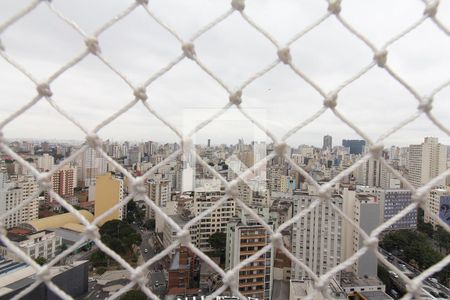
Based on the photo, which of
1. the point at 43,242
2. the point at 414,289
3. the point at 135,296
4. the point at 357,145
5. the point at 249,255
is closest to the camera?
the point at 414,289

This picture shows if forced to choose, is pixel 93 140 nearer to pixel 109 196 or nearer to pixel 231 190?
pixel 231 190

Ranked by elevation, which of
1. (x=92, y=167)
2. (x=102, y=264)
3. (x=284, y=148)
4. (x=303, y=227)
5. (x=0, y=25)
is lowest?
(x=102, y=264)

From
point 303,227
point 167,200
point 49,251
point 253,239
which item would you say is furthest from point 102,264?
point 303,227

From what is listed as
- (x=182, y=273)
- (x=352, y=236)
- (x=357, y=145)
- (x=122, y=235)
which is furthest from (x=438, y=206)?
(x=122, y=235)

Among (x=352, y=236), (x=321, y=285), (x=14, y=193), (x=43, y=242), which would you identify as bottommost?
(x=43, y=242)

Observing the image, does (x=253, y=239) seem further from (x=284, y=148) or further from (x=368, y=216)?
(x=284, y=148)

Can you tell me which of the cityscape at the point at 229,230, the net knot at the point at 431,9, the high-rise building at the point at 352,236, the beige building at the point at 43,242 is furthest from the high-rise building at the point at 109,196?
the high-rise building at the point at 352,236

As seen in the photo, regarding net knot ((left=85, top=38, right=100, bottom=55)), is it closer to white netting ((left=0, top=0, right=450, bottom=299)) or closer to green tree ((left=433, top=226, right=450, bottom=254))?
white netting ((left=0, top=0, right=450, bottom=299))

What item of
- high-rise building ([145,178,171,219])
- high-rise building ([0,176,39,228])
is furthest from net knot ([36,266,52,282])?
high-rise building ([145,178,171,219])
